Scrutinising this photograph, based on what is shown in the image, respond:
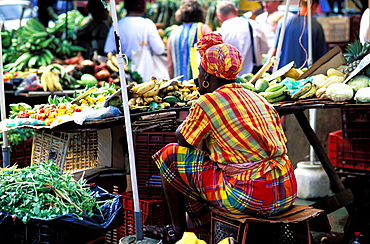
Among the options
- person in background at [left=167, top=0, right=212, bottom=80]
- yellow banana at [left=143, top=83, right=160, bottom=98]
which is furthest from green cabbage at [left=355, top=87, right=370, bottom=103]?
person in background at [left=167, top=0, right=212, bottom=80]

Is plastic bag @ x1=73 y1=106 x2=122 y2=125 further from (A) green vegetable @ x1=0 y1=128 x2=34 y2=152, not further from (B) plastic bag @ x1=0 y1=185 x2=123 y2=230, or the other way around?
(A) green vegetable @ x1=0 y1=128 x2=34 y2=152

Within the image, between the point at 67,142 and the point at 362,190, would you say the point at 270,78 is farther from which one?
the point at 67,142

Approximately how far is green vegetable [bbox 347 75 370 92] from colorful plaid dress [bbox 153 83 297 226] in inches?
38.8

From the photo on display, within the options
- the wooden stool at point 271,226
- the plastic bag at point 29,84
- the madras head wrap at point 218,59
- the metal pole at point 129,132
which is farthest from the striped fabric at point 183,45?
the metal pole at point 129,132

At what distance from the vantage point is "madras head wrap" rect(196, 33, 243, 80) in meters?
3.71

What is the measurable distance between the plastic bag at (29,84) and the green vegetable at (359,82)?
396 cm

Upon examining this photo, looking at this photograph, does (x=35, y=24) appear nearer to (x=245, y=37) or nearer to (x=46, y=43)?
(x=46, y=43)

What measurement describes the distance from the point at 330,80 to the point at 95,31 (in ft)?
17.1

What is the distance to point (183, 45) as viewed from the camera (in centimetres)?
743

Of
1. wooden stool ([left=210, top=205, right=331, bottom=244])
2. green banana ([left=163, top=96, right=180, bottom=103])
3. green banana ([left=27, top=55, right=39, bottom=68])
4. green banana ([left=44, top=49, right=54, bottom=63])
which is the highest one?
green banana ([left=44, top=49, right=54, bottom=63])

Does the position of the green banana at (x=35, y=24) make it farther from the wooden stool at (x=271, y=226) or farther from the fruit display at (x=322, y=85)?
the wooden stool at (x=271, y=226)

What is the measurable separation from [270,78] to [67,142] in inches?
74.6

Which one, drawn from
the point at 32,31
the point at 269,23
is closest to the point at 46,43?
the point at 32,31

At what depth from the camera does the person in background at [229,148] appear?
3.64 metres
